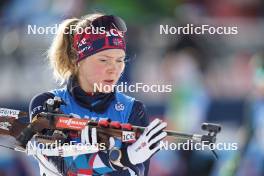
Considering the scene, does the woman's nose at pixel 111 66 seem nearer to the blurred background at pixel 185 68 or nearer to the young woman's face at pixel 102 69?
the young woman's face at pixel 102 69

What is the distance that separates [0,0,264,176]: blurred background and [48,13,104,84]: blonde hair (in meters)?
0.62

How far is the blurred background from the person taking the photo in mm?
2664

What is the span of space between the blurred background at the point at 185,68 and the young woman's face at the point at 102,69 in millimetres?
665

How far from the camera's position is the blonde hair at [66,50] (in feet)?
5.87

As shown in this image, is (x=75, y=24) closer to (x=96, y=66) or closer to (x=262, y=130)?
(x=96, y=66)

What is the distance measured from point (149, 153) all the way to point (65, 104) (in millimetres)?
225

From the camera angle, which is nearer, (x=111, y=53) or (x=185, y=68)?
(x=111, y=53)

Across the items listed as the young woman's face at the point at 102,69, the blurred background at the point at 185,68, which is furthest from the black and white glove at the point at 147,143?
the blurred background at the point at 185,68

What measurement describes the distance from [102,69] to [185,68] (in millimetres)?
1204

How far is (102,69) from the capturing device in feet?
5.82

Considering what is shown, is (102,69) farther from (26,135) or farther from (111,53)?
(26,135)

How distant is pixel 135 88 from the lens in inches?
80.5

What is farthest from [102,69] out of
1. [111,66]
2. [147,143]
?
[147,143]

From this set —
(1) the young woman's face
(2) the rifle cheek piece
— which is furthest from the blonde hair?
(2) the rifle cheek piece
